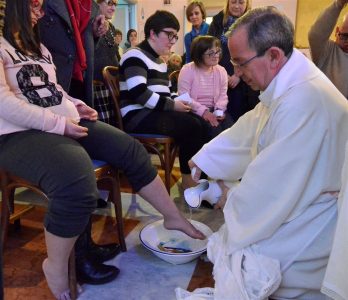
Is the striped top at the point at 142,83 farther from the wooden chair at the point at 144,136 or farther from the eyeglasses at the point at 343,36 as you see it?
the eyeglasses at the point at 343,36

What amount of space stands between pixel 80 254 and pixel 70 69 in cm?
81

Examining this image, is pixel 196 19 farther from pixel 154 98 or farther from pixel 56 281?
pixel 56 281

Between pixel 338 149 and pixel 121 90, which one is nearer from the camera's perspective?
pixel 338 149

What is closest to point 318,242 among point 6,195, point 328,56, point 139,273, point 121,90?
point 139,273

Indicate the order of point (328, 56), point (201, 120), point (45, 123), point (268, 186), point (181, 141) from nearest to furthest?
point (268, 186), point (45, 123), point (328, 56), point (181, 141), point (201, 120)

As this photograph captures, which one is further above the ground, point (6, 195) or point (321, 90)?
point (321, 90)

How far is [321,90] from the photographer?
1011 millimetres

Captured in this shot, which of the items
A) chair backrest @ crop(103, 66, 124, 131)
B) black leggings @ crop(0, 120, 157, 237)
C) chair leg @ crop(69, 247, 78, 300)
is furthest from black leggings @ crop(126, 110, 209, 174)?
chair leg @ crop(69, 247, 78, 300)

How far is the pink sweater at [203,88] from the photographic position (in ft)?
7.89

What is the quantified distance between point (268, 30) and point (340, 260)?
24.5 inches

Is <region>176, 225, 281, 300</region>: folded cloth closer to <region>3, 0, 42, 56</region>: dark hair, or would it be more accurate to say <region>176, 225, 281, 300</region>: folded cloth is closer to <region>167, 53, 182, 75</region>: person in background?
<region>3, 0, 42, 56</region>: dark hair

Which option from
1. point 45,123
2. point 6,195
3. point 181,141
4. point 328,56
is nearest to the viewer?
point 45,123

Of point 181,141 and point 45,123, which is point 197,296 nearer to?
point 45,123

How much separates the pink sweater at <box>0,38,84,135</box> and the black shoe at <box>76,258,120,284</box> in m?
0.50
